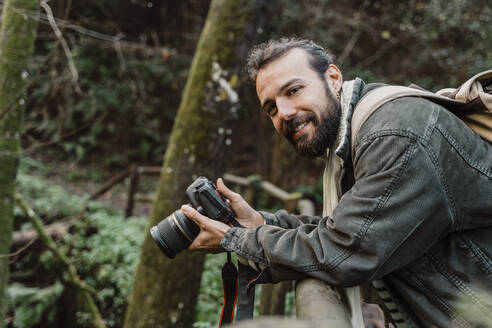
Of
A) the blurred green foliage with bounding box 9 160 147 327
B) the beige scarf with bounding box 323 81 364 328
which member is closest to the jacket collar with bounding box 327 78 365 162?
the beige scarf with bounding box 323 81 364 328

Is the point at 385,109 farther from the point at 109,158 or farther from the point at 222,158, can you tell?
the point at 109,158

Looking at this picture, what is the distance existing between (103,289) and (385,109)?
4.61 metres

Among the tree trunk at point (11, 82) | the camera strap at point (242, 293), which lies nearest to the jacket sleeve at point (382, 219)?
the camera strap at point (242, 293)

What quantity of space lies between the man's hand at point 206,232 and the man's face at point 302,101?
56cm

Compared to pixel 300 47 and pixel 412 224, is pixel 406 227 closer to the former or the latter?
pixel 412 224

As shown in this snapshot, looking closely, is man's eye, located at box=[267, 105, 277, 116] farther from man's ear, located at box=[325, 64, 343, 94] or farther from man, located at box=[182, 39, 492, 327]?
man, located at box=[182, 39, 492, 327]

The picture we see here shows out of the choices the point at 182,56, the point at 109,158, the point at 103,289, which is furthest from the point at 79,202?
the point at 182,56

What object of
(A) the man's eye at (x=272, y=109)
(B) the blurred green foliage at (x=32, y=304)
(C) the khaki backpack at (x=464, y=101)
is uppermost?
(A) the man's eye at (x=272, y=109)

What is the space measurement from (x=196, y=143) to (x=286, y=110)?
162 centimetres

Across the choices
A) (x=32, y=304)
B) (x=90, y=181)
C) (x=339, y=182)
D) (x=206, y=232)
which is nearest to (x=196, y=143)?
(x=206, y=232)

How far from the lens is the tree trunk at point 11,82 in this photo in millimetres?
3043

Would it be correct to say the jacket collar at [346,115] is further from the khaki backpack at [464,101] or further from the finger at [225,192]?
the finger at [225,192]

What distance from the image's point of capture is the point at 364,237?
1.39 metres

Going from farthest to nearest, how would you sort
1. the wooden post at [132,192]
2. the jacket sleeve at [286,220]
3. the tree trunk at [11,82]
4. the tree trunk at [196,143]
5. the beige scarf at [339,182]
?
the wooden post at [132,192] → the tree trunk at [196,143] → the tree trunk at [11,82] → the jacket sleeve at [286,220] → the beige scarf at [339,182]
